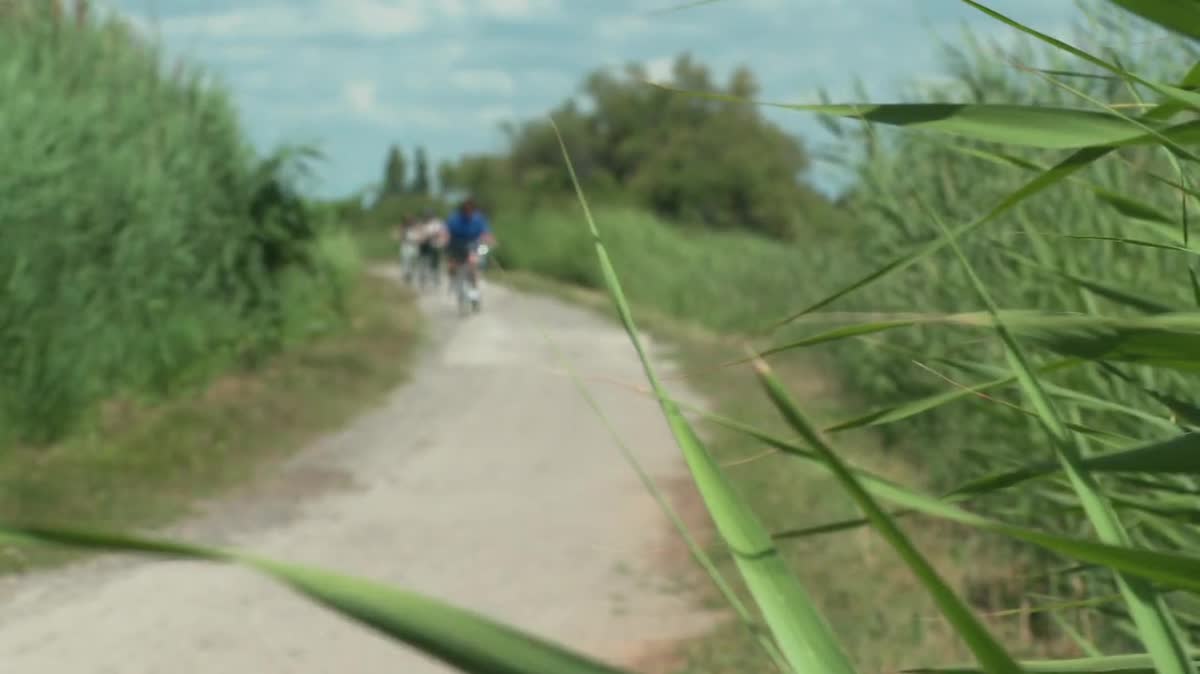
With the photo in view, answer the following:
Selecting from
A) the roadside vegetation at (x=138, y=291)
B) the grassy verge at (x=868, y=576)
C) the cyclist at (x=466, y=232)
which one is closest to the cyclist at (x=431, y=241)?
the cyclist at (x=466, y=232)

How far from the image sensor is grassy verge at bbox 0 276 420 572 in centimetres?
912

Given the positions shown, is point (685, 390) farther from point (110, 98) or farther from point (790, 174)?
point (790, 174)

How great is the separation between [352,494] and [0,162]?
2.68m

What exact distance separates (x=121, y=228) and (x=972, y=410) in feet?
21.8

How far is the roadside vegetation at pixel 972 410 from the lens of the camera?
1066 millimetres

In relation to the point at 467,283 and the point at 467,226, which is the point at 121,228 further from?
the point at 467,283

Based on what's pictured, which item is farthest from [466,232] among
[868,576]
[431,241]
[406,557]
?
[868,576]

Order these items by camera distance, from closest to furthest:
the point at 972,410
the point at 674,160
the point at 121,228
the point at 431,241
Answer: the point at 972,410 < the point at 121,228 < the point at 431,241 < the point at 674,160

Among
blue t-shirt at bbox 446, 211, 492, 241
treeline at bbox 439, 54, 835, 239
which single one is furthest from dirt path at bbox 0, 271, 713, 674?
treeline at bbox 439, 54, 835, 239

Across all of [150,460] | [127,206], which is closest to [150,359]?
[127,206]

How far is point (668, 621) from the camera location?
7.08 meters

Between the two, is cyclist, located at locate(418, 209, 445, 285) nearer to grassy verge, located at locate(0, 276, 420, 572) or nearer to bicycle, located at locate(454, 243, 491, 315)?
bicycle, located at locate(454, 243, 491, 315)

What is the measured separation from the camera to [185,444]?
11.1 meters

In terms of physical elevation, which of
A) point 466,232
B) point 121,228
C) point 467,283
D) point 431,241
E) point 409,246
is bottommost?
point 409,246
